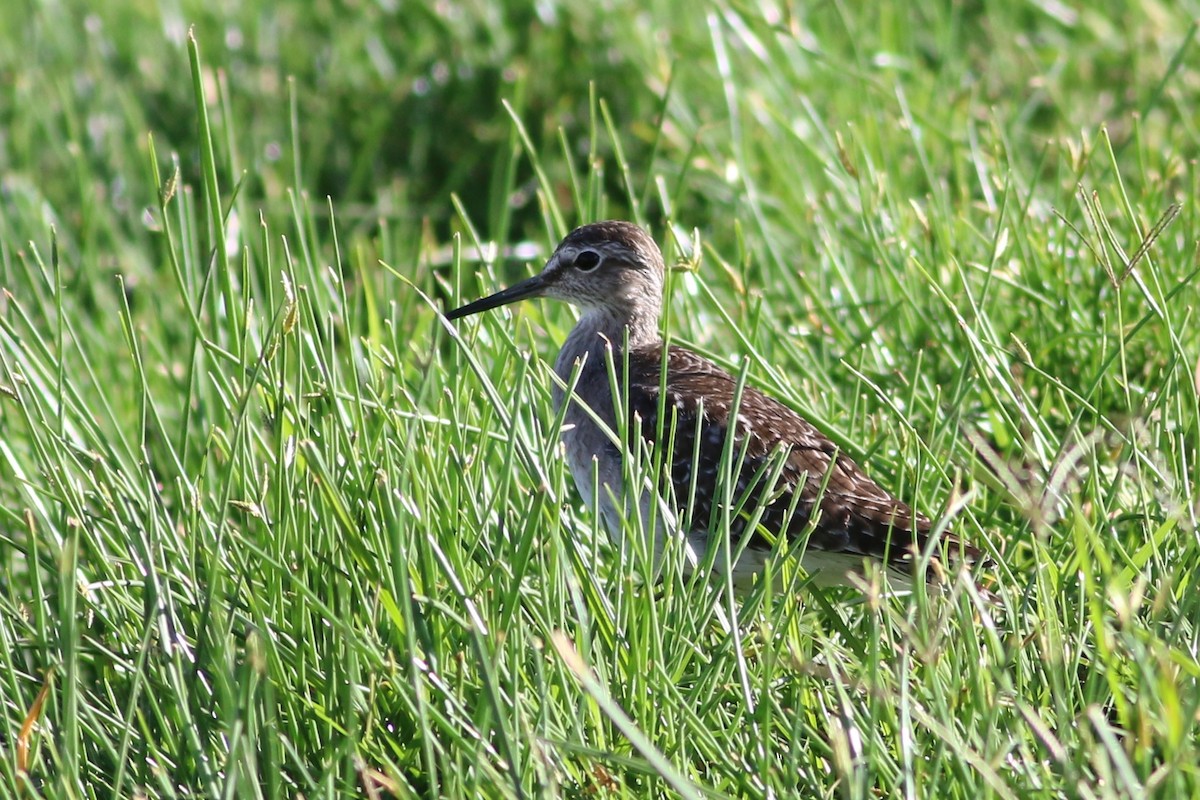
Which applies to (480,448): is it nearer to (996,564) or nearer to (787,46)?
(996,564)

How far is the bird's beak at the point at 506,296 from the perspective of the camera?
4117 millimetres

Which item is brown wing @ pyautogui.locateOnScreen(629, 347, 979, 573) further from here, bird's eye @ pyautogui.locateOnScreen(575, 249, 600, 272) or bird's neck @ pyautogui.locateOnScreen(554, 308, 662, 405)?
bird's eye @ pyautogui.locateOnScreen(575, 249, 600, 272)

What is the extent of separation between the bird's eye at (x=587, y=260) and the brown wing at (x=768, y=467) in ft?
1.25

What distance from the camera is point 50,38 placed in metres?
7.28

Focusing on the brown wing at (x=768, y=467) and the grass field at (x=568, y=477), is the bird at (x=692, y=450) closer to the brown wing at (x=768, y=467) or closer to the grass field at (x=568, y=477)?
the brown wing at (x=768, y=467)

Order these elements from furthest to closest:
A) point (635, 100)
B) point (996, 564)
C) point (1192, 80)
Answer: point (635, 100) < point (1192, 80) < point (996, 564)

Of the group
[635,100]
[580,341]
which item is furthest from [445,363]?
[635,100]

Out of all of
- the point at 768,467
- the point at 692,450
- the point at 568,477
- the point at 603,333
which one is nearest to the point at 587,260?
the point at 603,333

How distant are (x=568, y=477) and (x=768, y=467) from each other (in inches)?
35.9

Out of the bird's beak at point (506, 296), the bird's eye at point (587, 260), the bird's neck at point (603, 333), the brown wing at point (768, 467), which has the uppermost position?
the bird's eye at point (587, 260)

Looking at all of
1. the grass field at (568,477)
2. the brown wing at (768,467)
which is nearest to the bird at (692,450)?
the brown wing at (768,467)

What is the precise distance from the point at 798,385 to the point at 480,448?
1.33 metres

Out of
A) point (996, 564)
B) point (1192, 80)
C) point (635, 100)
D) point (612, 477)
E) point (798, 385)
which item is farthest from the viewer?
point (635, 100)

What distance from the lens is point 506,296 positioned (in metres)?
4.30
